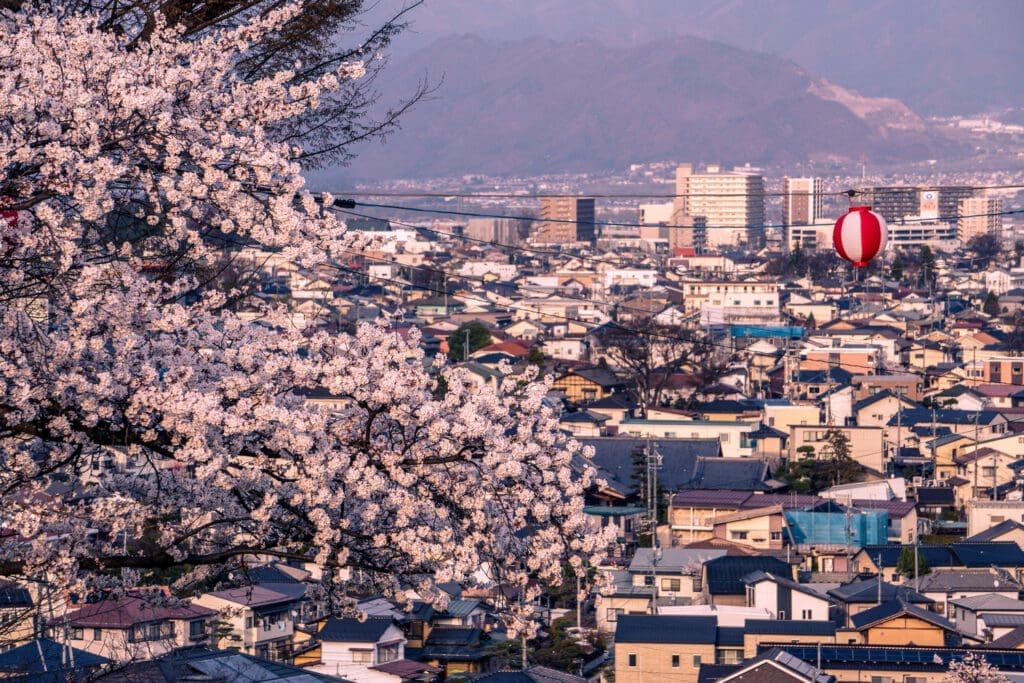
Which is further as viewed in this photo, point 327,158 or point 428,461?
point 327,158

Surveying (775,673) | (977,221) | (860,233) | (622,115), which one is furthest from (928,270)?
(622,115)

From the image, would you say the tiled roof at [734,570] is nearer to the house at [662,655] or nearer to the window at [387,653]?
the house at [662,655]

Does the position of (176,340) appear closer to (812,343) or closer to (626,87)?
(812,343)

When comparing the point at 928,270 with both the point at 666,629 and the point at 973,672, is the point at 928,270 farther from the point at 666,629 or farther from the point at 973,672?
the point at 973,672

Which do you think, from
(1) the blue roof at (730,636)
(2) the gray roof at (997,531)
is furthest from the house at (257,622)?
(2) the gray roof at (997,531)

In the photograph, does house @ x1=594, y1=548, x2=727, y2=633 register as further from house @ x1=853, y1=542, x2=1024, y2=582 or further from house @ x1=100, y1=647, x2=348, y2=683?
house @ x1=100, y1=647, x2=348, y2=683

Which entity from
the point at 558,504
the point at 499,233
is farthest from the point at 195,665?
→ the point at 499,233
